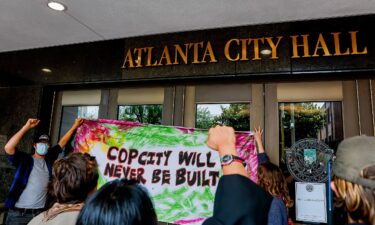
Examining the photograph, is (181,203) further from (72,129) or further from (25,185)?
(25,185)

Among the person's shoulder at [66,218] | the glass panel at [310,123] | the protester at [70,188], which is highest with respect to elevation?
the glass panel at [310,123]

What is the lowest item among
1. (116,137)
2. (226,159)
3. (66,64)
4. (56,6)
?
(226,159)

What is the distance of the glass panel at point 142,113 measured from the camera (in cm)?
455

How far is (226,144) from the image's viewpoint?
109 centimetres

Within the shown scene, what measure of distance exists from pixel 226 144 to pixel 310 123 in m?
3.16

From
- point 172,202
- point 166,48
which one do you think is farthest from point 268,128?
point 166,48

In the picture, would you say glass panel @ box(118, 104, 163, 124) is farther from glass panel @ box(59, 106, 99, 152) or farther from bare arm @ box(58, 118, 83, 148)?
bare arm @ box(58, 118, 83, 148)

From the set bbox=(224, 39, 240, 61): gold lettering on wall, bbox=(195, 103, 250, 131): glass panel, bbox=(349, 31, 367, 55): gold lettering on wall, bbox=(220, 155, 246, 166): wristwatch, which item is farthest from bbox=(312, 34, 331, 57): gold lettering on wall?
bbox=(220, 155, 246, 166): wristwatch

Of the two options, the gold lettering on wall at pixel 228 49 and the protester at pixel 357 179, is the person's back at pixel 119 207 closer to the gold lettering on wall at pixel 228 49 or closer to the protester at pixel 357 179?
the protester at pixel 357 179

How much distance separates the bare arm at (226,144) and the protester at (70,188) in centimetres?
101

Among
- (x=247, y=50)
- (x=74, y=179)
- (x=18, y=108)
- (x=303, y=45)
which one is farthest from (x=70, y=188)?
(x=18, y=108)

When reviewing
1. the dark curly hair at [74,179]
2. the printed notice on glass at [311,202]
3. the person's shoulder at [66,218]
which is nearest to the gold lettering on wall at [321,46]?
the printed notice on glass at [311,202]

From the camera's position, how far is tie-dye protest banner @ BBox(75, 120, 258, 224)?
361 cm

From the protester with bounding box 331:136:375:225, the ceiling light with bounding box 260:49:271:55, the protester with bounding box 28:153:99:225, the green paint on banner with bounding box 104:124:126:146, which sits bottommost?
the protester with bounding box 28:153:99:225
